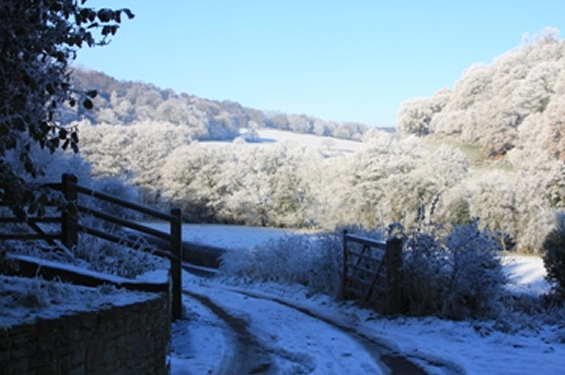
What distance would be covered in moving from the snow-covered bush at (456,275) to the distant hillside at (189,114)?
57390 mm

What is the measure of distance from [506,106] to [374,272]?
42.6 metres

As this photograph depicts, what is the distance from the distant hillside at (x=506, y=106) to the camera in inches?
1661

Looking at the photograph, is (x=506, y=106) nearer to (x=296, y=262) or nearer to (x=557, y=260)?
(x=296, y=262)

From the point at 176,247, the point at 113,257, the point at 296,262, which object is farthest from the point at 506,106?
the point at 113,257

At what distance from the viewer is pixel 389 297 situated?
10.4m

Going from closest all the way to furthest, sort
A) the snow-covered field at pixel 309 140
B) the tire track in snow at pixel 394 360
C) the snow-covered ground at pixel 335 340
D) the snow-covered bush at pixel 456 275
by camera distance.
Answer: the snow-covered ground at pixel 335 340, the tire track in snow at pixel 394 360, the snow-covered bush at pixel 456 275, the snow-covered field at pixel 309 140

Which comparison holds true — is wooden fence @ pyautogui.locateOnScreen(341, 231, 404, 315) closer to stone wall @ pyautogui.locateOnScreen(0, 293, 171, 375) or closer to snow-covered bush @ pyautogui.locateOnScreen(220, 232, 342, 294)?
snow-covered bush @ pyautogui.locateOnScreen(220, 232, 342, 294)

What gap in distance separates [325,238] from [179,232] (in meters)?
6.31

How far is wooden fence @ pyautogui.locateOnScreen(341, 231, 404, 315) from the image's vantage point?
10.5m

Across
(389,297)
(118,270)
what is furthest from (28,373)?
(389,297)

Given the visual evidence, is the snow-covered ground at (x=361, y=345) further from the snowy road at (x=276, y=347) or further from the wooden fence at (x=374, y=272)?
the wooden fence at (x=374, y=272)

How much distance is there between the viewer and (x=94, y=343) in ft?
13.8

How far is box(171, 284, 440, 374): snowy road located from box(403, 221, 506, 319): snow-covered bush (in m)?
1.53

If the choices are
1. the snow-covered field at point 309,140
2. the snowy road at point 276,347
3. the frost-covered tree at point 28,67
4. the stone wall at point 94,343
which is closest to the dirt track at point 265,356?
the snowy road at point 276,347
